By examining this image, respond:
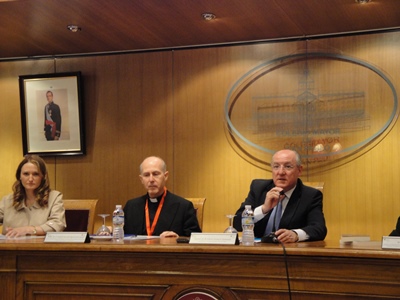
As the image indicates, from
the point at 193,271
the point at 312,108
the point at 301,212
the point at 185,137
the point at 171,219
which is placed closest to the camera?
the point at 193,271

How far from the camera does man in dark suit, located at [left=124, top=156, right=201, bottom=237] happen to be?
15.3ft

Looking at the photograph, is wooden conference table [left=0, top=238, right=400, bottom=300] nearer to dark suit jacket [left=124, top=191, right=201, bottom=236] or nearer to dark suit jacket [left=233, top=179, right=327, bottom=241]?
dark suit jacket [left=233, top=179, right=327, bottom=241]

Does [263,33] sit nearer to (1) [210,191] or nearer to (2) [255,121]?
(2) [255,121]

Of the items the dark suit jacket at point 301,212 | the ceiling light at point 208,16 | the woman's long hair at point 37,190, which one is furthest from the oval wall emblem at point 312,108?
the woman's long hair at point 37,190

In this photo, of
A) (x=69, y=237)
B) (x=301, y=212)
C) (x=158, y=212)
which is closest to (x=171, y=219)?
(x=158, y=212)

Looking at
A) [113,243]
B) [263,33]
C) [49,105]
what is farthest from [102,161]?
[113,243]

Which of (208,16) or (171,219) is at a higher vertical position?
(208,16)

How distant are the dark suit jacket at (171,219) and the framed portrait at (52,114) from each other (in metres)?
2.03

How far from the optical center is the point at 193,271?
3.30 meters

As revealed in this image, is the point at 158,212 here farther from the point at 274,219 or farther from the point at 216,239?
the point at 216,239

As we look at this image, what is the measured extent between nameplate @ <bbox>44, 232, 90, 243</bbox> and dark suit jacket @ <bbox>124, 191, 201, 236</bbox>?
3.56 feet

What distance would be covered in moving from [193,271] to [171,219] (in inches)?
54.6

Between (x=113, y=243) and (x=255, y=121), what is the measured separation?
9.35 feet

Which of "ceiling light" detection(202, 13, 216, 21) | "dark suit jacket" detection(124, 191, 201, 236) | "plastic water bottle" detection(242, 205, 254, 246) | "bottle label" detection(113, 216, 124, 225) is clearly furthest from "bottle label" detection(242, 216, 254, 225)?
"ceiling light" detection(202, 13, 216, 21)
